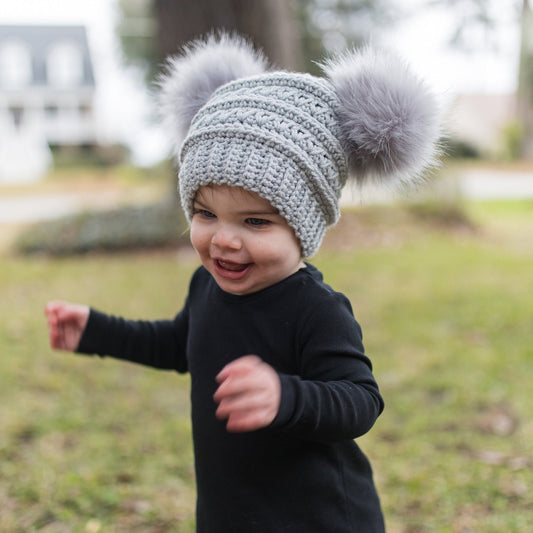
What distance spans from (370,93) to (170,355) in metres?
0.92

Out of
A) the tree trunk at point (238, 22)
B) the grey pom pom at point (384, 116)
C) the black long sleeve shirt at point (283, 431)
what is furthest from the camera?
the tree trunk at point (238, 22)

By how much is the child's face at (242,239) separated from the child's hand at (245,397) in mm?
345

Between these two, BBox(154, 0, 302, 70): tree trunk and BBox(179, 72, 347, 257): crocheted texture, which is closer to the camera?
BBox(179, 72, 347, 257): crocheted texture

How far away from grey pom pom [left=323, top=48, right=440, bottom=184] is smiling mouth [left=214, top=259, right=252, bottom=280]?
0.38 meters

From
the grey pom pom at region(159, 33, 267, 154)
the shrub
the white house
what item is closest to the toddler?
the grey pom pom at region(159, 33, 267, 154)

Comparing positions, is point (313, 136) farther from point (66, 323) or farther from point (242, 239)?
point (66, 323)

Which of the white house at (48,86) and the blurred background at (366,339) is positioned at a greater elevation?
the white house at (48,86)

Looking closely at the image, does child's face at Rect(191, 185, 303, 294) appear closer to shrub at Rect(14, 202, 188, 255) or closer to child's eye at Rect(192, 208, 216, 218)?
child's eye at Rect(192, 208, 216, 218)

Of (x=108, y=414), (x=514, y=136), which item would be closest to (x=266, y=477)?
(x=108, y=414)

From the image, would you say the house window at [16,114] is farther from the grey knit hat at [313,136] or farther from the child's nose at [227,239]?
the child's nose at [227,239]

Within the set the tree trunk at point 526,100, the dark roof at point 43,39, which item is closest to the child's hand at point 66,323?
the tree trunk at point 526,100

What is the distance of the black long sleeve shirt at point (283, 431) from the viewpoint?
1.34m

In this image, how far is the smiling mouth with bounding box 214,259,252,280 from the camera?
1.43 m

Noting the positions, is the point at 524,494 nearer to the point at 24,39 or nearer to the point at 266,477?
the point at 266,477
